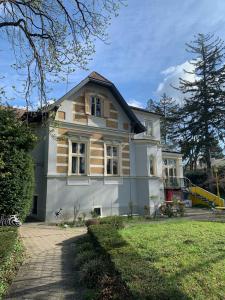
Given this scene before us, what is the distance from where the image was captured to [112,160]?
69.7ft

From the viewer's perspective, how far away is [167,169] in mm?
31172

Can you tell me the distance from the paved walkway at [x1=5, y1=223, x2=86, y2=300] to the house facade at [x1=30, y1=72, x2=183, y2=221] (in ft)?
20.2

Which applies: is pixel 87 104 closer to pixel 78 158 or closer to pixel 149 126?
pixel 78 158

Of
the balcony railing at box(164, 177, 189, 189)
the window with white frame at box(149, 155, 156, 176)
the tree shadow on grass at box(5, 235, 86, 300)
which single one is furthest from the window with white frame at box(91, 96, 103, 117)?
the tree shadow on grass at box(5, 235, 86, 300)

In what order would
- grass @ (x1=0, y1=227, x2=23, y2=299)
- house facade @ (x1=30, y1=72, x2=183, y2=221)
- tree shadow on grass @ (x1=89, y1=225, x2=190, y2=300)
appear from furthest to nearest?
house facade @ (x1=30, y1=72, x2=183, y2=221)
grass @ (x1=0, y1=227, x2=23, y2=299)
tree shadow on grass @ (x1=89, y1=225, x2=190, y2=300)

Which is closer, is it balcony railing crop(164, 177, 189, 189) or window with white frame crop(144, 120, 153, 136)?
window with white frame crop(144, 120, 153, 136)

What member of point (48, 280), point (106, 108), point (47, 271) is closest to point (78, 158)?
point (106, 108)

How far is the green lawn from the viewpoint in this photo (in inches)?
201

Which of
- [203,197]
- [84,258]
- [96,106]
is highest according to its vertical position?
[96,106]

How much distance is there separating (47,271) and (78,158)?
12.1m

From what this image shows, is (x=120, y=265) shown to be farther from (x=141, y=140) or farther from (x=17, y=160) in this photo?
(x=141, y=140)

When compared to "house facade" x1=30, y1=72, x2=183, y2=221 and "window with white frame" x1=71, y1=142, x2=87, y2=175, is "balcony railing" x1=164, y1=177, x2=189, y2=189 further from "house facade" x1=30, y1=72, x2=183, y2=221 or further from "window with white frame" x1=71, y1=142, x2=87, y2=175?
"window with white frame" x1=71, y1=142, x2=87, y2=175

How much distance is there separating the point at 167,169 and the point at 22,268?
967 inches

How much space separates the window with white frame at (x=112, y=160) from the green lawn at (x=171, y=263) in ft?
34.1
